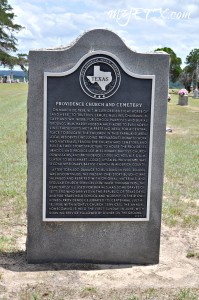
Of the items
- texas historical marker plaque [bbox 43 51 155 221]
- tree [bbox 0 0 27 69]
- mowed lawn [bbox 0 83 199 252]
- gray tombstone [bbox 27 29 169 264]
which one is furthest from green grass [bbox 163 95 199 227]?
tree [bbox 0 0 27 69]

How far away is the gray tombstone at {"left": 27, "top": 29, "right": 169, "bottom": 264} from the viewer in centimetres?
461

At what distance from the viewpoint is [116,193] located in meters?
4.91

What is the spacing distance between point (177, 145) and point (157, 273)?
888 centimetres

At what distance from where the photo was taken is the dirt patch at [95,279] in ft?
14.0

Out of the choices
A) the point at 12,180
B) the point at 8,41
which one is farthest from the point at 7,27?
the point at 12,180

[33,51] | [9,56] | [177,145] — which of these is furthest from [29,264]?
[9,56]

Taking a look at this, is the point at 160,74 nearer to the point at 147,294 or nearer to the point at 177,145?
the point at 147,294

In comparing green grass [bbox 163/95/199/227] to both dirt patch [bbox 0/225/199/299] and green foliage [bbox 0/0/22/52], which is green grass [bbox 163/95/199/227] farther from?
green foliage [bbox 0/0/22/52]

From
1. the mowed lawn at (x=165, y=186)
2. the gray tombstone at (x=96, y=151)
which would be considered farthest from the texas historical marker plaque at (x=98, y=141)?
the mowed lawn at (x=165, y=186)

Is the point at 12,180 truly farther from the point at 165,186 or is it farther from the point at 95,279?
the point at 95,279

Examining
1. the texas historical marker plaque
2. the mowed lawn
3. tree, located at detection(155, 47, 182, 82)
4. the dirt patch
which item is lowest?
the dirt patch

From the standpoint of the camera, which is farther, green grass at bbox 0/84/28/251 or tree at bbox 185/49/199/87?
tree at bbox 185/49/199/87

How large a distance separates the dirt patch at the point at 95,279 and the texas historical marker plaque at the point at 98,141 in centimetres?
53

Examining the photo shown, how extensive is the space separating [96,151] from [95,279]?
125 centimetres
